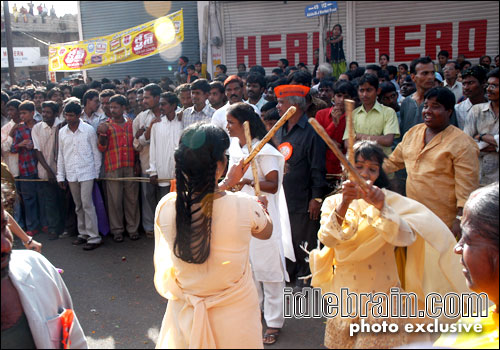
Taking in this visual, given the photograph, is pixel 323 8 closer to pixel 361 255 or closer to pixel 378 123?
pixel 378 123

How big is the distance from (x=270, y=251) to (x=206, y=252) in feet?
5.49

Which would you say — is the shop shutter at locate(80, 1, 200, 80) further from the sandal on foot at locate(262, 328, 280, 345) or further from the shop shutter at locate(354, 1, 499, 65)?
the sandal on foot at locate(262, 328, 280, 345)

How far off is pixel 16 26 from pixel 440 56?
71.7ft

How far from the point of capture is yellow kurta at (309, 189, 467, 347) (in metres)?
2.67

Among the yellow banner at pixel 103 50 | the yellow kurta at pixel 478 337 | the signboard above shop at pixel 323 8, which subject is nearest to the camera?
the yellow kurta at pixel 478 337

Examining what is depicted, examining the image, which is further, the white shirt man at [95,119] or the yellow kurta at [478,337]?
the white shirt man at [95,119]

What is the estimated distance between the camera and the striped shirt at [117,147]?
6.13 m

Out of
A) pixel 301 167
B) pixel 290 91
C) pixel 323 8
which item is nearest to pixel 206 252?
pixel 301 167

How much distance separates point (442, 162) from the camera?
3.65 m

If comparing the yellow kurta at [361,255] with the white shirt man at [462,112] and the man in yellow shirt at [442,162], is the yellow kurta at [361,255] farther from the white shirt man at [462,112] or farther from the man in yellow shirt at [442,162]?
the white shirt man at [462,112]

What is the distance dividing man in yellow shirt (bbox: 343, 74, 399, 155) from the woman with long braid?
9.34 ft

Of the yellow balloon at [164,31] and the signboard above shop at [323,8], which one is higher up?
the signboard above shop at [323,8]

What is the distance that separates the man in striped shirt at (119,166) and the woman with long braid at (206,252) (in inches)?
160

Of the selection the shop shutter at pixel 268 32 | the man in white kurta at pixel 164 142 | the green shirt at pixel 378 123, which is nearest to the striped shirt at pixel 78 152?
the man in white kurta at pixel 164 142
